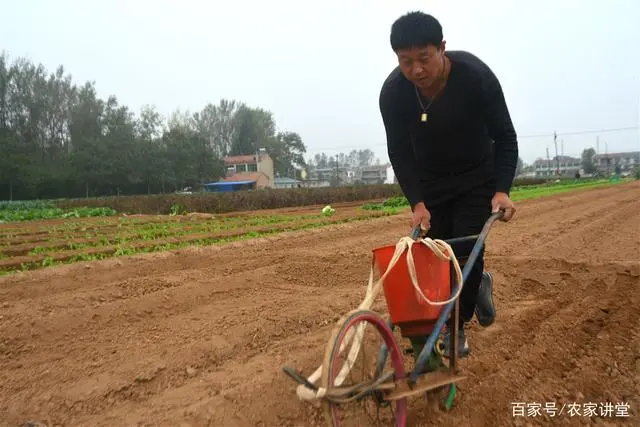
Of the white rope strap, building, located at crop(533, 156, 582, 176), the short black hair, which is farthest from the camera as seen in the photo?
building, located at crop(533, 156, 582, 176)

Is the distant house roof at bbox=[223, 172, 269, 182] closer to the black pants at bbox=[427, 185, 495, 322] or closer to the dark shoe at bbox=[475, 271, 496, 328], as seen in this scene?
the dark shoe at bbox=[475, 271, 496, 328]

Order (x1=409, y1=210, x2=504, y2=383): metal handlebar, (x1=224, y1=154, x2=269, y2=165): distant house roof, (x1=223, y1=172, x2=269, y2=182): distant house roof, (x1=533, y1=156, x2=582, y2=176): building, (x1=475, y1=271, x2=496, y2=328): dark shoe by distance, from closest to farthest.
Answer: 1. (x1=409, y1=210, x2=504, y2=383): metal handlebar
2. (x1=475, y1=271, x2=496, y2=328): dark shoe
3. (x1=223, y1=172, x2=269, y2=182): distant house roof
4. (x1=224, y1=154, x2=269, y2=165): distant house roof
5. (x1=533, y1=156, x2=582, y2=176): building

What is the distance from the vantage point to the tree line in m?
42.0

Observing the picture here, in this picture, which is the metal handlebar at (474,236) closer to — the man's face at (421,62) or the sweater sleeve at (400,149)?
the sweater sleeve at (400,149)

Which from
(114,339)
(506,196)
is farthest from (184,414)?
(506,196)

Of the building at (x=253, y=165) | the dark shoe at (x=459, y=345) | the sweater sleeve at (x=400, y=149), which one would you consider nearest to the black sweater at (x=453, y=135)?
the sweater sleeve at (x=400, y=149)

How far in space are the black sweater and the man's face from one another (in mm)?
175

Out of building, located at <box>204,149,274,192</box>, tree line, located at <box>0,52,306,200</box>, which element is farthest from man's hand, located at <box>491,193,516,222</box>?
building, located at <box>204,149,274,192</box>

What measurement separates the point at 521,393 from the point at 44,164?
49120mm

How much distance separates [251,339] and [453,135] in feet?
7.16

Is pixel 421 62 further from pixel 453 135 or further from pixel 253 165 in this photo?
pixel 253 165

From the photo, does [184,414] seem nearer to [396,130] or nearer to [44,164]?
[396,130]

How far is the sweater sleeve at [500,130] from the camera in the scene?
268cm

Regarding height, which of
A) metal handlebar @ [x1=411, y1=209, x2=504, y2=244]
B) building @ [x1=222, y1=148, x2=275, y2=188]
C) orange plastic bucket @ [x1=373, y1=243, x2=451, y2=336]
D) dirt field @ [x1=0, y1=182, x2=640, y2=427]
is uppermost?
building @ [x1=222, y1=148, x2=275, y2=188]
